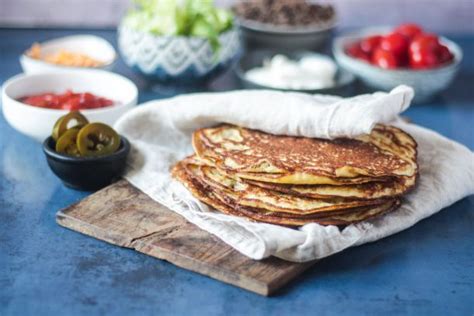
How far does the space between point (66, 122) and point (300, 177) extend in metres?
0.60

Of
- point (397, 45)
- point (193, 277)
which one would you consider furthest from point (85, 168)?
point (397, 45)

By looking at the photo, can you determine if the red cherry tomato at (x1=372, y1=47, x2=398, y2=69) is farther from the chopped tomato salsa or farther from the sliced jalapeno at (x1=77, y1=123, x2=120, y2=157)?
the sliced jalapeno at (x1=77, y1=123, x2=120, y2=157)

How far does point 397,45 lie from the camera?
9.07 feet

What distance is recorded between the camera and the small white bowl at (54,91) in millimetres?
2166

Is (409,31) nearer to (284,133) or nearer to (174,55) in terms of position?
(174,55)

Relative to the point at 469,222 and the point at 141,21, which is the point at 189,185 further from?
the point at 141,21

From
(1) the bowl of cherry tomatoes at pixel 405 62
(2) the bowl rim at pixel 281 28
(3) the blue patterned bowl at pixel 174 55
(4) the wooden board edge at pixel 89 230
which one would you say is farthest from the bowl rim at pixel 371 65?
(4) the wooden board edge at pixel 89 230

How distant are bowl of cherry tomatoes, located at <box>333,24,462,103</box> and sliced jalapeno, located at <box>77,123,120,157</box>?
1.01 meters

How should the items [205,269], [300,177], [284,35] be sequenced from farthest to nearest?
[284,35], [300,177], [205,269]

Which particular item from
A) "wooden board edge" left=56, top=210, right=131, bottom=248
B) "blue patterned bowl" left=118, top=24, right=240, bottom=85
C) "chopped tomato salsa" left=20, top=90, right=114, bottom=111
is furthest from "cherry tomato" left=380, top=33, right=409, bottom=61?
"wooden board edge" left=56, top=210, right=131, bottom=248

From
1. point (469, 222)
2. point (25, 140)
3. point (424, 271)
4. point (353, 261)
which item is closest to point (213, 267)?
point (353, 261)

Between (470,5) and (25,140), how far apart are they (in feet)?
7.19

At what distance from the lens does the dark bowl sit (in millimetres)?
2590

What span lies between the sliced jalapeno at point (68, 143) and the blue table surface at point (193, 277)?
0.10m
